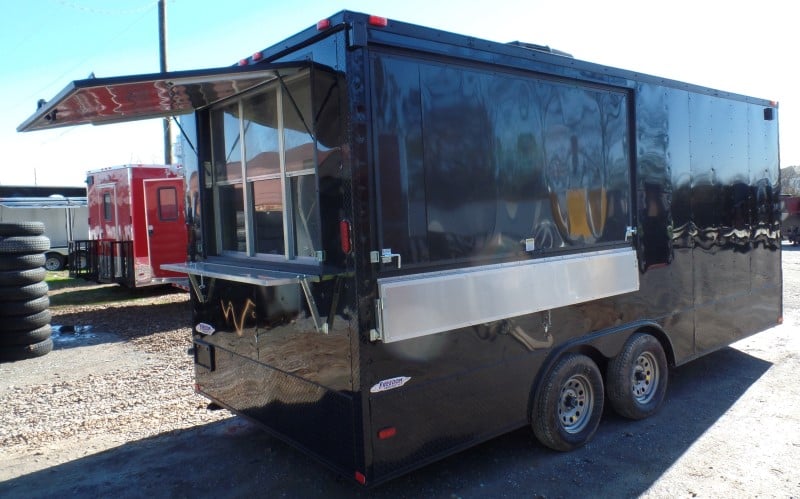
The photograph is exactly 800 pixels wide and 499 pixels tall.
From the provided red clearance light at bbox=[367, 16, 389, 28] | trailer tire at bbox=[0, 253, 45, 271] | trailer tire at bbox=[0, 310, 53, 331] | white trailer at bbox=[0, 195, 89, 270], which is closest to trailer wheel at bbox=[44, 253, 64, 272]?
white trailer at bbox=[0, 195, 89, 270]

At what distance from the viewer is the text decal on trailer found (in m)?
3.43

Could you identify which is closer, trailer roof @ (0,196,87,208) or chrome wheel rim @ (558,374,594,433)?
chrome wheel rim @ (558,374,594,433)

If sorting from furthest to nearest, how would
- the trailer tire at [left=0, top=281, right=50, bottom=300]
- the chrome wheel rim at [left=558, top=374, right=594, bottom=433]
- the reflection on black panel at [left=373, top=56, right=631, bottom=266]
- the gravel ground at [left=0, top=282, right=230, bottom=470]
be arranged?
the trailer tire at [left=0, top=281, right=50, bottom=300] < the gravel ground at [left=0, top=282, right=230, bottom=470] < the chrome wheel rim at [left=558, top=374, right=594, bottom=433] < the reflection on black panel at [left=373, top=56, right=631, bottom=266]

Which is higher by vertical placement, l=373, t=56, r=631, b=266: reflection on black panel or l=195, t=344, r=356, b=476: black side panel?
l=373, t=56, r=631, b=266: reflection on black panel

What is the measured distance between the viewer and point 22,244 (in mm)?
8102

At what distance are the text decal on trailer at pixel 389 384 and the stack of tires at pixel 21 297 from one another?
6.45m

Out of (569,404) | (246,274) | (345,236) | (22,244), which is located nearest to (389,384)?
(345,236)

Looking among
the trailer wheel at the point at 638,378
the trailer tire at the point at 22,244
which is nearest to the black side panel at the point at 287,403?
the trailer wheel at the point at 638,378

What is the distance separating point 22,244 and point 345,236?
6.60 metres

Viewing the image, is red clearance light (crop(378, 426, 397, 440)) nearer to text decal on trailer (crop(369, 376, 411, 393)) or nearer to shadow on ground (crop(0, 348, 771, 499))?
text decal on trailer (crop(369, 376, 411, 393))

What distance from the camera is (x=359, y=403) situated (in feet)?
11.1

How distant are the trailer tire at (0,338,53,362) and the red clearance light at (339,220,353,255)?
6507 mm

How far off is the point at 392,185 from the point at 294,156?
805mm

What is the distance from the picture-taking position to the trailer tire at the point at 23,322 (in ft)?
25.8
